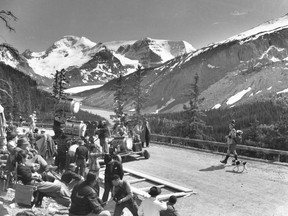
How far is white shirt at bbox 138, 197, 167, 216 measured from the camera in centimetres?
750


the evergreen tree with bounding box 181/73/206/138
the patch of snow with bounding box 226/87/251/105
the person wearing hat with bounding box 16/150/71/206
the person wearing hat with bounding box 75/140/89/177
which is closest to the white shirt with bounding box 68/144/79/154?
the person wearing hat with bounding box 75/140/89/177

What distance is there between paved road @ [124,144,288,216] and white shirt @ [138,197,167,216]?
3.36m

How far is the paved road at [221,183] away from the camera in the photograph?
1108 centimetres

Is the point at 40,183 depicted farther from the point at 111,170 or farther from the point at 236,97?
the point at 236,97

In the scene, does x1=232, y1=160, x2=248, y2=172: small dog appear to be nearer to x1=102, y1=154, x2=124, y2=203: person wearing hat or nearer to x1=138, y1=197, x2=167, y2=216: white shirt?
x1=102, y1=154, x2=124, y2=203: person wearing hat

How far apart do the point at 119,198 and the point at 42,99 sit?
454ft

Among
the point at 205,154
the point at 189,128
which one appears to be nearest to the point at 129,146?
the point at 205,154

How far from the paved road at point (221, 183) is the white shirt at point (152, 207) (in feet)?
11.0

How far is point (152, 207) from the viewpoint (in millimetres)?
7551

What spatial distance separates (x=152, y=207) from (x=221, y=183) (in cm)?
688

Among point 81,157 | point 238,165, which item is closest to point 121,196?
point 81,157

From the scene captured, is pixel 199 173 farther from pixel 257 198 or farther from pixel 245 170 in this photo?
pixel 257 198

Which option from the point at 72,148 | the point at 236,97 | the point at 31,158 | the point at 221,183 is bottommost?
the point at 221,183

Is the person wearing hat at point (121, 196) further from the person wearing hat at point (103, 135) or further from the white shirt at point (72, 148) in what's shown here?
the person wearing hat at point (103, 135)
